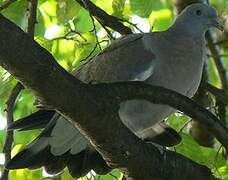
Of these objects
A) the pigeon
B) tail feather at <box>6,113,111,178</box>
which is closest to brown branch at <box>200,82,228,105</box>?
the pigeon

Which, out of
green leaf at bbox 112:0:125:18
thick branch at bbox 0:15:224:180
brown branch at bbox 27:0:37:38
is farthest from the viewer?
green leaf at bbox 112:0:125:18

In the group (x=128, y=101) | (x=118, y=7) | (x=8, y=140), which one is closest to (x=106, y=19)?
(x=118, y=7)

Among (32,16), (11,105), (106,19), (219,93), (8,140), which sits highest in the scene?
(32,16)

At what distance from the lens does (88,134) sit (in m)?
2.31

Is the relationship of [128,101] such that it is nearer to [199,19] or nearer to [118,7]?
[199,19]

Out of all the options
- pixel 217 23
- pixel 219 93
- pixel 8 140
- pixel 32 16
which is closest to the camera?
pixel 8 140

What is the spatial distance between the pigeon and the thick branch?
478 millimetres

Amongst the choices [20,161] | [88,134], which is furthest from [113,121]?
[20,161]

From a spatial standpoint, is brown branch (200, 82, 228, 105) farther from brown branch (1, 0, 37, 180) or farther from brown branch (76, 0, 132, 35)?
brown branch (1, 0, 37, 180)

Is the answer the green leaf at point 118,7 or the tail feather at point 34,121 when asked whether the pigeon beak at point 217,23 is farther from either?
the tail feather at point 34,121

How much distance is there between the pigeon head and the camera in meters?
3.55

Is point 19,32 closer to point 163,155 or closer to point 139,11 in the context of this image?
point 163,155

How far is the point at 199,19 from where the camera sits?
3.60 meters

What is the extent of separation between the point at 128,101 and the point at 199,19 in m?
0.89
